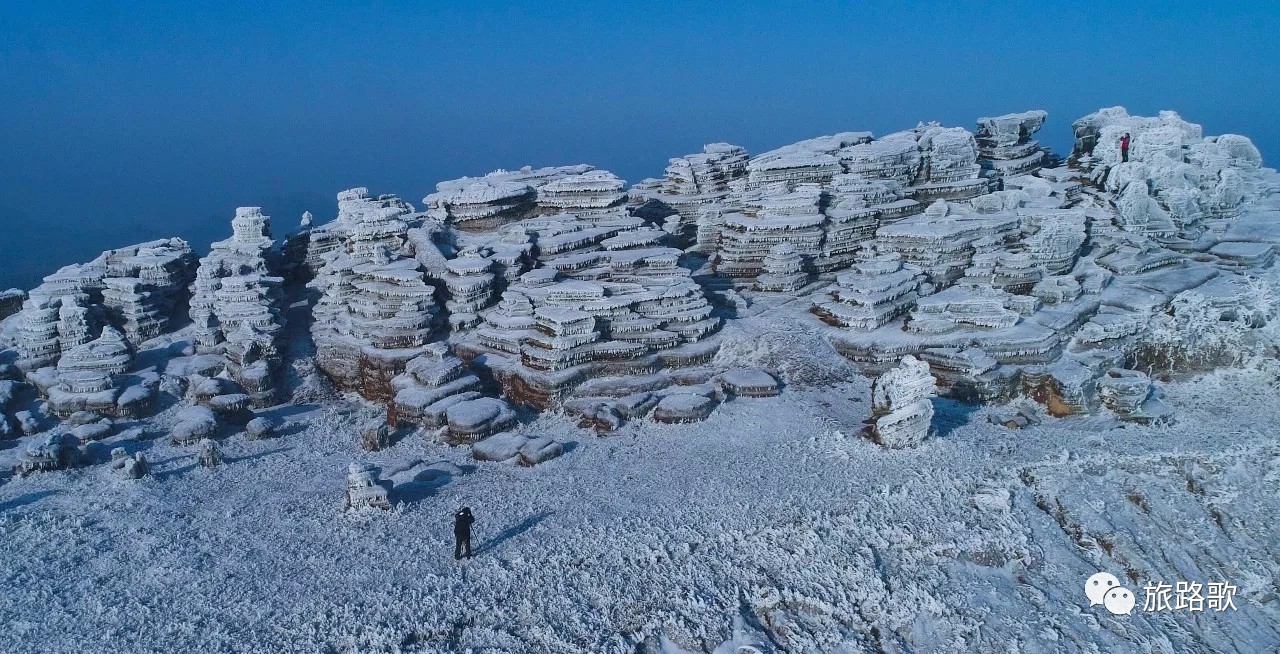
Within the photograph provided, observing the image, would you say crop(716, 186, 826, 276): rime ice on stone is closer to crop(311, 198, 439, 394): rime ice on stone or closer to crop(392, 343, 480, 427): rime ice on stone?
crop(311, 198, 439, 394): rime ice on stone

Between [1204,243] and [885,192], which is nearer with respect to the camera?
[1204,243]

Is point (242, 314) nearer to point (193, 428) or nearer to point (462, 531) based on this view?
point (193, 428)

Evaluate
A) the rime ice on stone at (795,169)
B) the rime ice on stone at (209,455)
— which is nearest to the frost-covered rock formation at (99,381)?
the rime ice on stone at (209,455)

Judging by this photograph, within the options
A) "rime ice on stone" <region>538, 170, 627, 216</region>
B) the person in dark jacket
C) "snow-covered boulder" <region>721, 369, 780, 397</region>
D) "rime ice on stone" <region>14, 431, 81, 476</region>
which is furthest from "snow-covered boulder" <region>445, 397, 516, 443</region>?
"rime ice on stone" <region>538, 170, 627, 216</region>

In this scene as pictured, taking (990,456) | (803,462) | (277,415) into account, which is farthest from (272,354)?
(990,456)

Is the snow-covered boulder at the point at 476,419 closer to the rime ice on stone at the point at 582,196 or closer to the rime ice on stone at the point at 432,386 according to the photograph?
the rime ice on stone at the point at 432,386

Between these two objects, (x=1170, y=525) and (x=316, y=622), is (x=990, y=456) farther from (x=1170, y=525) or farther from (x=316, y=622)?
(x=316, y=622)
